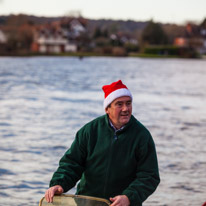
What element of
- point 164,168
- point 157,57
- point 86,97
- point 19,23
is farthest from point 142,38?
point 164,168

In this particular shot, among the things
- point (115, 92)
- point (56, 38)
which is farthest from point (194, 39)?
point (115, 92)

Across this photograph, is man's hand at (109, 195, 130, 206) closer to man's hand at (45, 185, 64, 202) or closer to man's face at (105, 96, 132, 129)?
man's hand at (45, 185, 64, 202)

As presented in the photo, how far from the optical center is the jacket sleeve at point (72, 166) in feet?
10.1

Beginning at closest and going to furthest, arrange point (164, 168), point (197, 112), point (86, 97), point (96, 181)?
point (96, 181)
point (164, 168)
point (197, 112)
point (86, 97)

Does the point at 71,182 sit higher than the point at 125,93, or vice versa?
the point at 125,93

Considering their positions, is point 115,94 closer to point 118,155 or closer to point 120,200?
point 118,155

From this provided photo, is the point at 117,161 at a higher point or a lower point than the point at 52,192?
higher

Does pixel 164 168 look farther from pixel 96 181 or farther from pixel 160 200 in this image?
pixel 96 181

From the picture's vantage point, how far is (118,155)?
300 cm

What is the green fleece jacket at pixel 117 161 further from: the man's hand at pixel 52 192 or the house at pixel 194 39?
the house at pixel 194 39

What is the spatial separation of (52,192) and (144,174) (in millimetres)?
578

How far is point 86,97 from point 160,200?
15028mm

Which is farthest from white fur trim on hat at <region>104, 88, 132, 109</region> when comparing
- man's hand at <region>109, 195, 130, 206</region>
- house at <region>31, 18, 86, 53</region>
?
house at <region>31, 18, 86, 53</region>

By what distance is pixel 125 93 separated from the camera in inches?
120
